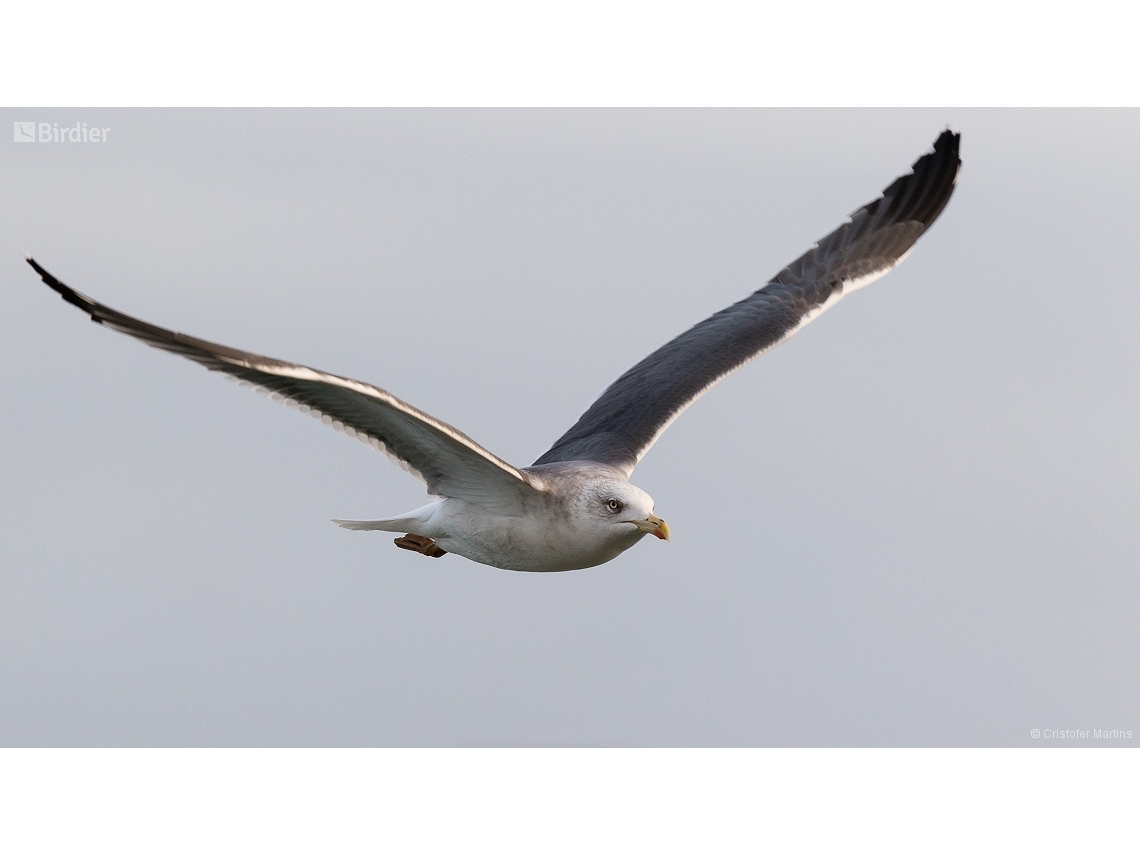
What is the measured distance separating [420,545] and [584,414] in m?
2.33

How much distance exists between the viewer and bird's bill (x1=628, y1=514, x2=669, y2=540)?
998 centimetres

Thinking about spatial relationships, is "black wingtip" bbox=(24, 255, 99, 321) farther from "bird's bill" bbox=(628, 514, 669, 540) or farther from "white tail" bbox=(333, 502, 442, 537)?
"bird's bill" bbox=(628, 514, 669, 540)

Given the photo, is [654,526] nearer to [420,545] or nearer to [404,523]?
[404,523]

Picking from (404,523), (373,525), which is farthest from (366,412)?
(373,525)

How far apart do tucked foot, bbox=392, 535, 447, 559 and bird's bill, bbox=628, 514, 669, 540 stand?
1.87 meters

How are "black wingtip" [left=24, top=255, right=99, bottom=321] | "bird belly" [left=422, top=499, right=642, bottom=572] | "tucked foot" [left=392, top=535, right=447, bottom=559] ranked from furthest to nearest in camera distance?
"tucked foot" [left=392, top=535, right=447, bottom=559] < "bird belly" [left=422, top=499, right=642, bottom=572] < "black wingtip" [left=24, top=255, right=99, bottom=321]

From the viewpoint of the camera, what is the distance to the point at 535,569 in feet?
34.7

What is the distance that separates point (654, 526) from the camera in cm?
998

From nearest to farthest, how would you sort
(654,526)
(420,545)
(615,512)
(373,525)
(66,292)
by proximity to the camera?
(66,292)
(654,526)
(615,512)
(373,525)
(420,545)

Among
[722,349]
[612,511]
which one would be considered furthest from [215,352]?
[722,349]

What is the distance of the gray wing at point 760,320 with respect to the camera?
12.1 meters

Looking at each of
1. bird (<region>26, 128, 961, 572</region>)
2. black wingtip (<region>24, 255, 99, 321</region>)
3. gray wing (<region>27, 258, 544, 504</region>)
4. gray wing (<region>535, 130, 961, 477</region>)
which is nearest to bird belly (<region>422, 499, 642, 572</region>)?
bird (<region>26, 128, 961, 572</region>)

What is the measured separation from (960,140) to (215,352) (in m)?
8.62

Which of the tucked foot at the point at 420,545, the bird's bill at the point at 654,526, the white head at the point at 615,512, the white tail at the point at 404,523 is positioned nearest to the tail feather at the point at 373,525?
the white tail at the point at 404,523
